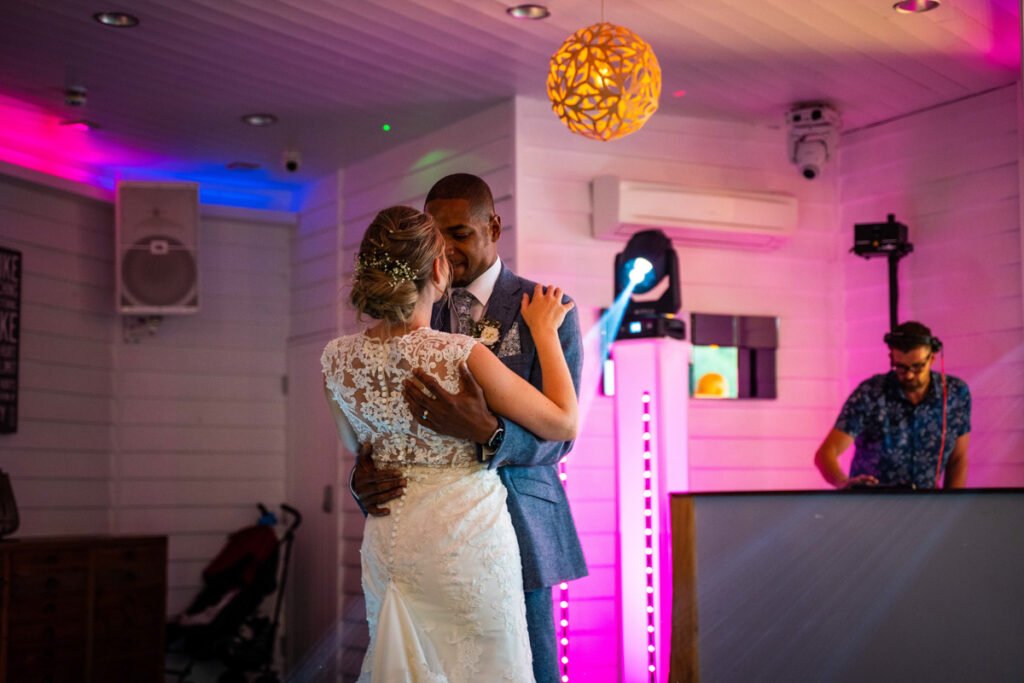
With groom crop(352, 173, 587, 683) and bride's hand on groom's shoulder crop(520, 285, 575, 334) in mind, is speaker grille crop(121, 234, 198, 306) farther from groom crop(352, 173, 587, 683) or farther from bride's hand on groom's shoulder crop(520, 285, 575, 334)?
bride's hand on groom's shoulder crop(520, 285, 575, 334)

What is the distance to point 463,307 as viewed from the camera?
3.12 metres

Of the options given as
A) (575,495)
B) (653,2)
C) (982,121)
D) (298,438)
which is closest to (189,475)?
(298,438)

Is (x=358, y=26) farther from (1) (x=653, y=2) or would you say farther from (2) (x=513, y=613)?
(2) (x=513, y=613)

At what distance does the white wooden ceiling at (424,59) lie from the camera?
483cm

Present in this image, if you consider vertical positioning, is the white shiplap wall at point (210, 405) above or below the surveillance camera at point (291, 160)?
below

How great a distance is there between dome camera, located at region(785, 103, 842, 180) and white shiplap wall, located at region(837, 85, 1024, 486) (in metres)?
0.41

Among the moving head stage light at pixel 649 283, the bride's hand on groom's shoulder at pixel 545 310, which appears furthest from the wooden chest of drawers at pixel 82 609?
the bride's hand on groom's shoulder at pixel 545 310

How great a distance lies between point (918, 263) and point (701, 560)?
3.01 metres

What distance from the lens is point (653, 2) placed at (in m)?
4.75

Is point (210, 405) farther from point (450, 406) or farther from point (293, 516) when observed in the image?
point (450, 406)

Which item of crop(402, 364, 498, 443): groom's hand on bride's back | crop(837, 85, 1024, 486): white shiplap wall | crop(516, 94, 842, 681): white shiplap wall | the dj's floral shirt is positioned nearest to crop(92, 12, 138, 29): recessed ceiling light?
crop(516, 94, 842, 681): white shiplap wall

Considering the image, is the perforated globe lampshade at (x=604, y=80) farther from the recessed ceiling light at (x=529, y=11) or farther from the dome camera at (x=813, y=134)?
the dome camera at (x=813, y=134)

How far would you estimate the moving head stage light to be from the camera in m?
4.81

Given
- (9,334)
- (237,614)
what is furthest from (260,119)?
(237,614)
